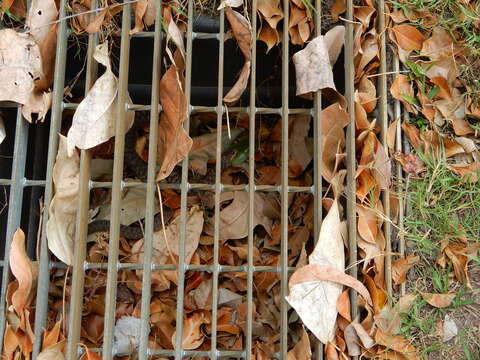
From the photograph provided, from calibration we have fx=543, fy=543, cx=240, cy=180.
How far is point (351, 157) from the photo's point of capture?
123cm

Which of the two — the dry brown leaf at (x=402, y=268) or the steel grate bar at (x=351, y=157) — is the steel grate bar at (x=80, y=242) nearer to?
the steel grate bar at (x=351, y=157)

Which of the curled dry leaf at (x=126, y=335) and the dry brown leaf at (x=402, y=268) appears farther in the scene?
the curled dry leaf at (x=126, y=335)

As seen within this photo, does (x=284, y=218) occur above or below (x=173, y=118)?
below

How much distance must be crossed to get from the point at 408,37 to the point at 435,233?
1.59 feet

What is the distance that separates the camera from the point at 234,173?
1.61m

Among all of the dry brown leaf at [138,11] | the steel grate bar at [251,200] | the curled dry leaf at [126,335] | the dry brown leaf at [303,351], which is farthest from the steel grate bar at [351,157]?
the curled dry leaf at [126,335]

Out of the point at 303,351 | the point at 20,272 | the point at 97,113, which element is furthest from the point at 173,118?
the point at 303,351

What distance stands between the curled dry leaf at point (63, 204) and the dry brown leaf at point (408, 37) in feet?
2.71

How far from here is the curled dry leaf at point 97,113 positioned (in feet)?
4.00

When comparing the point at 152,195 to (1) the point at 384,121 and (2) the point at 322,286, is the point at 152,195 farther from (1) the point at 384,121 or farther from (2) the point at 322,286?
(1) the point at 384,121

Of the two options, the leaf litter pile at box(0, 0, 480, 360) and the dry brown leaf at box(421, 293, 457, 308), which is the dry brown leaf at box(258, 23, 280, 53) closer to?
the leaf litter pile at box(0, 0, 480, 360)

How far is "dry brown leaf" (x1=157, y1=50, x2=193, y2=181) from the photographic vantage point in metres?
1.21

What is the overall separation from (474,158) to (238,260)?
670mm

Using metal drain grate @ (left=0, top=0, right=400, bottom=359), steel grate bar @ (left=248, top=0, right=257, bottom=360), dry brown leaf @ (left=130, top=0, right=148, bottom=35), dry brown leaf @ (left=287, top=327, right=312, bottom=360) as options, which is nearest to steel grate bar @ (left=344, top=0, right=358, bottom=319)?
metal drain grate @ (left=0, top=0, right=400, bottom=359)
